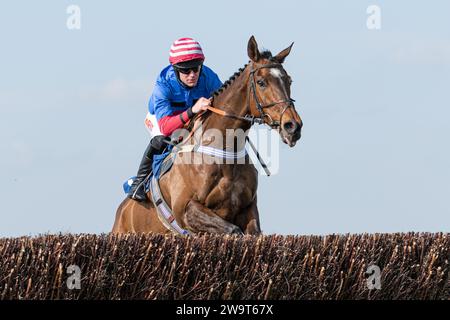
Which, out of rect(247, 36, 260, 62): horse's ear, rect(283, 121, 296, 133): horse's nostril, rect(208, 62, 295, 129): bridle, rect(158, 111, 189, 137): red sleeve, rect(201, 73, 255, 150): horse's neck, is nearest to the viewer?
rect(283, 121, 296, 133): horse's nostril

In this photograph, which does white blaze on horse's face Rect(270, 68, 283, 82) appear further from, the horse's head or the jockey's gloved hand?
the jockey's gloved hand

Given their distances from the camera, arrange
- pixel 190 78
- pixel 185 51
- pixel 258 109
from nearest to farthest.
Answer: pixel 258 109, pixel 185 51, pixel 190 78

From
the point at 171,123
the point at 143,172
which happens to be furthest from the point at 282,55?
the point at 143,172

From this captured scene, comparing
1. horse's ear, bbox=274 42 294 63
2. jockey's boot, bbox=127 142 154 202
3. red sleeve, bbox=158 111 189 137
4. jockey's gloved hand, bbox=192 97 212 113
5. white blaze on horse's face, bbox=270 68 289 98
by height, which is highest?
horse's ear, bbox=274 42 294 63

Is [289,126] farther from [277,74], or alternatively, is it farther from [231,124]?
[231,124]

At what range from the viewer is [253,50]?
10.7 m

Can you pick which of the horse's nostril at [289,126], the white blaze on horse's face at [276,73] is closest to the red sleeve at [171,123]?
the white blaze on horse's face at [276,73]

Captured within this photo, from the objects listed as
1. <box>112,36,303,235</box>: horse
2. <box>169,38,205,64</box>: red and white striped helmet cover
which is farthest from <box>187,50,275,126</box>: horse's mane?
<box>169,38,205,64</box>: red and white striped helmet cover

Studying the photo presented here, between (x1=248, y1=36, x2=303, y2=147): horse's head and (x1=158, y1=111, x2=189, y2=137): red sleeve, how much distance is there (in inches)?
29.8

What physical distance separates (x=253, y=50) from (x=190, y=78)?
869 millimetres

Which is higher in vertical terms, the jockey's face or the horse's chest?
the jockey's face

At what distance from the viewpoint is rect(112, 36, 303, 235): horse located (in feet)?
Result: 34.5

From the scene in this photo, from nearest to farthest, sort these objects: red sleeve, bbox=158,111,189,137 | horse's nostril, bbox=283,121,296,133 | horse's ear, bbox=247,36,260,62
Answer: horse's nostril, bbox=283,121,296,133 < horse's ear, bbox=247,36,260,62 < red sleeve, bbox=158,111,189,137
